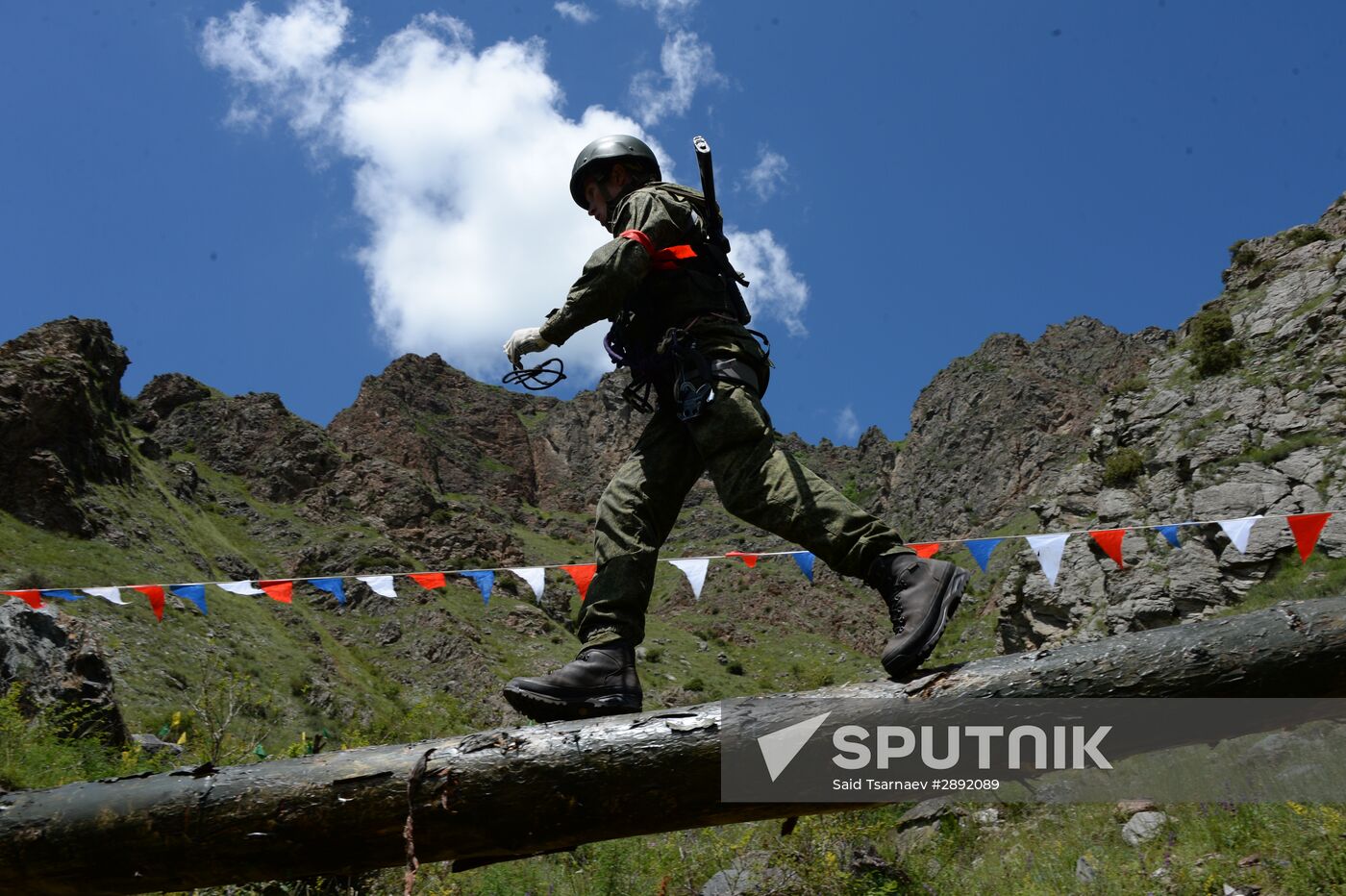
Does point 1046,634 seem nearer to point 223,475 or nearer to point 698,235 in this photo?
point 698,235

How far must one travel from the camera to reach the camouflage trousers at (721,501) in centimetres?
332

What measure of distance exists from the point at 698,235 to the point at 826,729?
245 centimetres

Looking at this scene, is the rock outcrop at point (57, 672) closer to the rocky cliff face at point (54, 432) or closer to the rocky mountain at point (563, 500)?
the rocky mountain at point (563, 500)

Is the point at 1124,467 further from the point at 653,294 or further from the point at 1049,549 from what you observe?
the point at 653,294

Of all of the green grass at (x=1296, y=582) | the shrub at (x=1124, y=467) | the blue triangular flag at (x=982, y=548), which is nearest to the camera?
the blue triangular flag at (x=982, y=548)

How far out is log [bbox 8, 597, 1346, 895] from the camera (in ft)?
8.37

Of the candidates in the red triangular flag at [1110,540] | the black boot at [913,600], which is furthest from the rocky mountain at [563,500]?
the red triangular flag at [1110,540]

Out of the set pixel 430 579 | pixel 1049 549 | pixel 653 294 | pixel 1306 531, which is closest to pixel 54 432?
pixel 430 579

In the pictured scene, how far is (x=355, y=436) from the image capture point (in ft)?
391

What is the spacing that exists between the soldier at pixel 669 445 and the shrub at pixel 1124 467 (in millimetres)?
25439

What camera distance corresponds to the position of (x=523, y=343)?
382 centimetres

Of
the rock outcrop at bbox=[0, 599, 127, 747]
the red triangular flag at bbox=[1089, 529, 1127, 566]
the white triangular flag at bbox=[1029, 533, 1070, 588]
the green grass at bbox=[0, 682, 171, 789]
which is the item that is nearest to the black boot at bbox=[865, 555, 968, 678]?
the green grass at bbox=[0, 682, 171, 789]

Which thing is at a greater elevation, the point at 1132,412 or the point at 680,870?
the point at 1132,412

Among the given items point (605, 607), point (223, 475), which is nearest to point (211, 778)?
point (605, 607)
